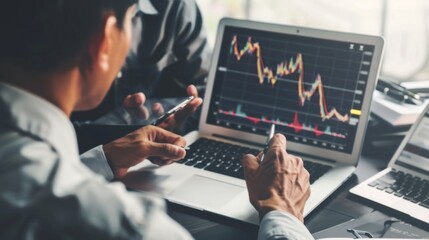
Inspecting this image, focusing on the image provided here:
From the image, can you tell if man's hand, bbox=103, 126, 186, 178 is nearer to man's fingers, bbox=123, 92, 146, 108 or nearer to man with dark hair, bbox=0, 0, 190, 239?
man's fingers, bbox=123, 92, 146, 108

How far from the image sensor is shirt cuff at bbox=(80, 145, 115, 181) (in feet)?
3.85

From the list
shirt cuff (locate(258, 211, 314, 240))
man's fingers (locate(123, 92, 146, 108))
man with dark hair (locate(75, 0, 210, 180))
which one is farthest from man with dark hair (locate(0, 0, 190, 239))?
man with dark hair (locate(75, 0, 210, 180))

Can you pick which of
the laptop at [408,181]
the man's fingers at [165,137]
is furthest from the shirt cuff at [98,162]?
the laptop at [408,181]

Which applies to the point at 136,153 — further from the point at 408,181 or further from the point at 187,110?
the point at 408,181

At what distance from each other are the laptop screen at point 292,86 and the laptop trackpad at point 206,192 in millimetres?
228

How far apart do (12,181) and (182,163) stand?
703 millimetres

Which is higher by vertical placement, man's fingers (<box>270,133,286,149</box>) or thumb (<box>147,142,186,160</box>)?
man's fingers (<box>270,133,286,149</box>)

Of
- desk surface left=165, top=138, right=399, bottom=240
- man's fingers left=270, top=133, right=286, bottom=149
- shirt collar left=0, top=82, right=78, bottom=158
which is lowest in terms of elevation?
desk surface left=165, top=138, right=399, bottom=240

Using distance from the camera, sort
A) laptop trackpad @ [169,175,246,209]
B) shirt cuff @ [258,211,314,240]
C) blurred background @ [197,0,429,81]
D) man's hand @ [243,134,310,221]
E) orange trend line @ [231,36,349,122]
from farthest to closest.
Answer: blurred background @ [197,0,429,81], orange trend line @ [231,36,349,122], laptop trackpad @ [169,175,246,209], man's hand @ [243,134,310,221], shirt cuff @ [258,211,314,240]

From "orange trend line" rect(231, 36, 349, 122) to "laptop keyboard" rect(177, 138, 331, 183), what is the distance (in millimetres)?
120

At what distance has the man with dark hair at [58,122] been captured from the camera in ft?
1.82

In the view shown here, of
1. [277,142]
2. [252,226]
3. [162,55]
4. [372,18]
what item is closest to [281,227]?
[252,226]

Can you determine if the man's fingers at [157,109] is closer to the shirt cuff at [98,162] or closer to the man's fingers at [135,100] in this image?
the man's fingers at [135,100]

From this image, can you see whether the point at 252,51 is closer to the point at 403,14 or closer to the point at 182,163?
the point at 182,163
